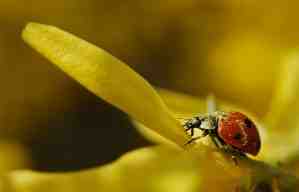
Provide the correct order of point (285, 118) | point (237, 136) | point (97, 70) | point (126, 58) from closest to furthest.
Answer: point (97, 70)
point (237, 136)
point (285, 118)
point (126, 58)

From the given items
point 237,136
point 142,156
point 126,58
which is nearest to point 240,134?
point 237,136

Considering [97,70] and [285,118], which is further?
[285,118]

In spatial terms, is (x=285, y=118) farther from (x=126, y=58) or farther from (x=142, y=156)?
(x=126, y=58)

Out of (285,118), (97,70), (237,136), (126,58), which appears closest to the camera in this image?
(97,70)

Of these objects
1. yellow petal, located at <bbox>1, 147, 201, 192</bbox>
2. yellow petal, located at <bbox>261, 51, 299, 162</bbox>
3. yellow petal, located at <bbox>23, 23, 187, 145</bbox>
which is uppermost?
yellow petal, located at <bbox>23, 23, 187, 145</bbox>

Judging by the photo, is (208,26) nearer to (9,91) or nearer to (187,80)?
(187,80)

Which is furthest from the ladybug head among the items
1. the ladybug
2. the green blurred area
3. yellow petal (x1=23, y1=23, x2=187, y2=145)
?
the green blurred area

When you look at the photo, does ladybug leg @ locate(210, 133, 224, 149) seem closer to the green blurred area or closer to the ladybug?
the ladybug
